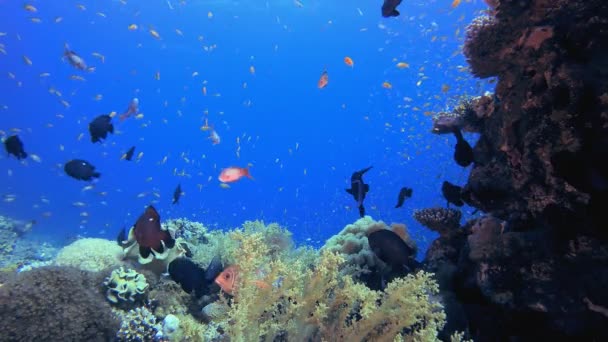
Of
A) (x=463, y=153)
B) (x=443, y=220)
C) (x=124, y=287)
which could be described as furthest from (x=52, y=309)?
(x=463, y=153)

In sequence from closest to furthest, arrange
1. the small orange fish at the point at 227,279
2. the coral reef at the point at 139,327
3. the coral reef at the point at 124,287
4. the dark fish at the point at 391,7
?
the coral reef at the point at 139,327 < the small orange fish at the point at 227,279 < the coral reef at the point at 124,287 < the dark fish at the point at 391,7

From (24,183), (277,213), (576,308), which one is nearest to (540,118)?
(576,308)

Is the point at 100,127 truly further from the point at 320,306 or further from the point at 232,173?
the point at 320,306

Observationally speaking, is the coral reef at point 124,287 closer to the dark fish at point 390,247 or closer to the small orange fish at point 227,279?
the small orange fish at point 227,279

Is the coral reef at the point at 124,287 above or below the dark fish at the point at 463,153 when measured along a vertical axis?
below

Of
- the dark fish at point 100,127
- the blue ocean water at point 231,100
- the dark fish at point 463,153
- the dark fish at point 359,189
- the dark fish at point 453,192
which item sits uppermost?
the blue ocean water at point 231,100

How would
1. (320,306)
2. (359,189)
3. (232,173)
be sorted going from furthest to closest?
(232,173)
(359,189)
(320,306)

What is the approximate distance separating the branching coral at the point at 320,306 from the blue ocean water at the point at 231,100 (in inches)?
1205

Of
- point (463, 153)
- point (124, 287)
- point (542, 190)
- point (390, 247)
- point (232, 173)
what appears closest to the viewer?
point (542, 190)

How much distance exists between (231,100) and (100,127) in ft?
264

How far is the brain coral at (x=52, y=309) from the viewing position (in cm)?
364

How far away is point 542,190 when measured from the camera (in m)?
3.74

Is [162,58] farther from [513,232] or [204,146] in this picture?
[513,232]

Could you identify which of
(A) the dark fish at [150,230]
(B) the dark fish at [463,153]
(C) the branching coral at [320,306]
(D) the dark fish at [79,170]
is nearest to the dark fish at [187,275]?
(A) the dark fish at [150,230]
